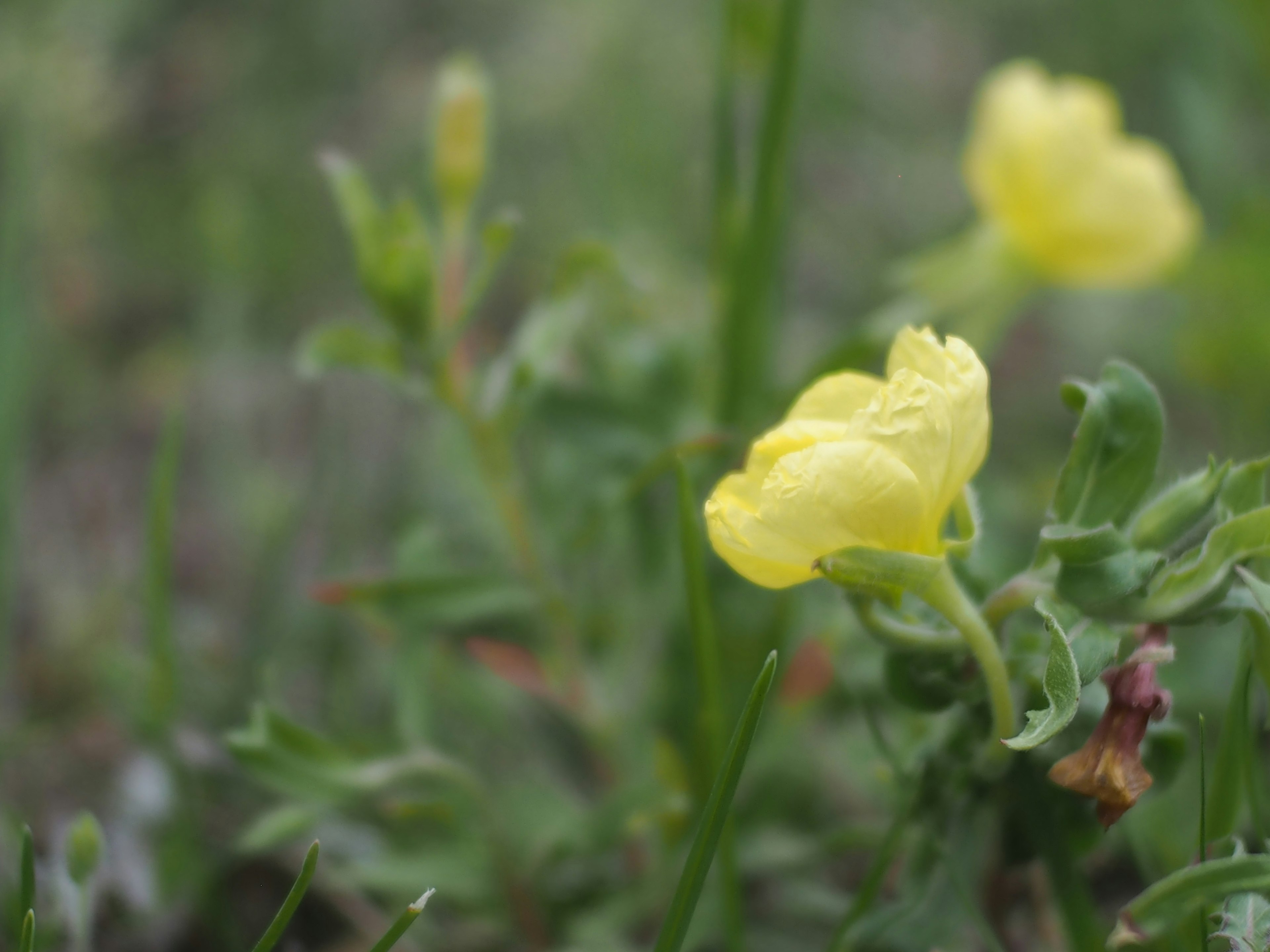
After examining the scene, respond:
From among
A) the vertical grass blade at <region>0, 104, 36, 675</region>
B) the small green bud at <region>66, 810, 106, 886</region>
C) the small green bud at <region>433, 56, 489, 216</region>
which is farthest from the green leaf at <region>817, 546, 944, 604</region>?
the vertical grass blade at <region>0, 104, 36, 675</region>

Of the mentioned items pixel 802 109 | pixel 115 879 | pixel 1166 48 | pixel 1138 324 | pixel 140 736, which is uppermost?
pixel 1166 48

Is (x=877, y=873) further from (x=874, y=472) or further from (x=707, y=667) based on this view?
(x=874, y=472)

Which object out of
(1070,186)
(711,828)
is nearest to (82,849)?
(711,828)

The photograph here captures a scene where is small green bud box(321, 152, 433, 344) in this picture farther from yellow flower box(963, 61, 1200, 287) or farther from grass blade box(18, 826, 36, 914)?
yellow flower box(963, 61, 1200, 287)

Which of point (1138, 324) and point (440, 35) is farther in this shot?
point (440, 35)

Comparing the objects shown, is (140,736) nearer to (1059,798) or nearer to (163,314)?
(1059,798)

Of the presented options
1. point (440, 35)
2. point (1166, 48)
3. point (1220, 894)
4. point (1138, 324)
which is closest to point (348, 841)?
point (1220, 894)
